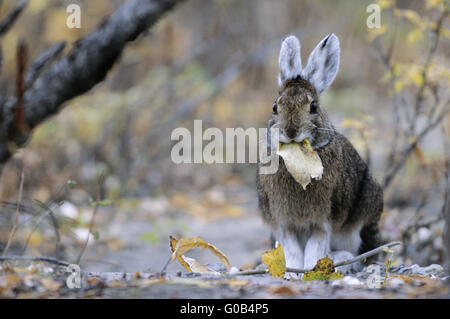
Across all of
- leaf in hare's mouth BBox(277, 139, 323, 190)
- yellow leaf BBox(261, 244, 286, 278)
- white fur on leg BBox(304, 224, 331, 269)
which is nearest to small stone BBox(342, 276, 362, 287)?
yellow leaf BBox(261, 244, 286, 278)

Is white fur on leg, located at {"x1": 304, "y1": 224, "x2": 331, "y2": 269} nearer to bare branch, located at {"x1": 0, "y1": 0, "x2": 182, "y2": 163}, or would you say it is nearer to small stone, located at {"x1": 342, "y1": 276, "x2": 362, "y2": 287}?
small stone, located at {"x1": 342, "y1": 276, "x2": 362, "y2": 287}

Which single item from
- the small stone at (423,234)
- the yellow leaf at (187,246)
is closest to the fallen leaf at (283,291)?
the yellow leaf at (187,246)

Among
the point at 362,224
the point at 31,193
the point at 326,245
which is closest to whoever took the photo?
the point at 326,245

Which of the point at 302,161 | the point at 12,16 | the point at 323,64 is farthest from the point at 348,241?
the point at 12,16

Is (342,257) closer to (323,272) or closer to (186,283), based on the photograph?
(323,272)

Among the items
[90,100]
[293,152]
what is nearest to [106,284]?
[293,152]

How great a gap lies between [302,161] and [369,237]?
1.38 m

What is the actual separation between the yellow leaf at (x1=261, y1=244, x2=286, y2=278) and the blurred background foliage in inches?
108

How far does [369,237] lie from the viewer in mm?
5594

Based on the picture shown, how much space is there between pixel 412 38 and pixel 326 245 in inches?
117

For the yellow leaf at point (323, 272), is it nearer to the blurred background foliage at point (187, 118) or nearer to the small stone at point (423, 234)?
the blurred background foliage at point (187, 118)

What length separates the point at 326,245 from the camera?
4.97 meters

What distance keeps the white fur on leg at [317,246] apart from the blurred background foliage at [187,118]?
2091mm
